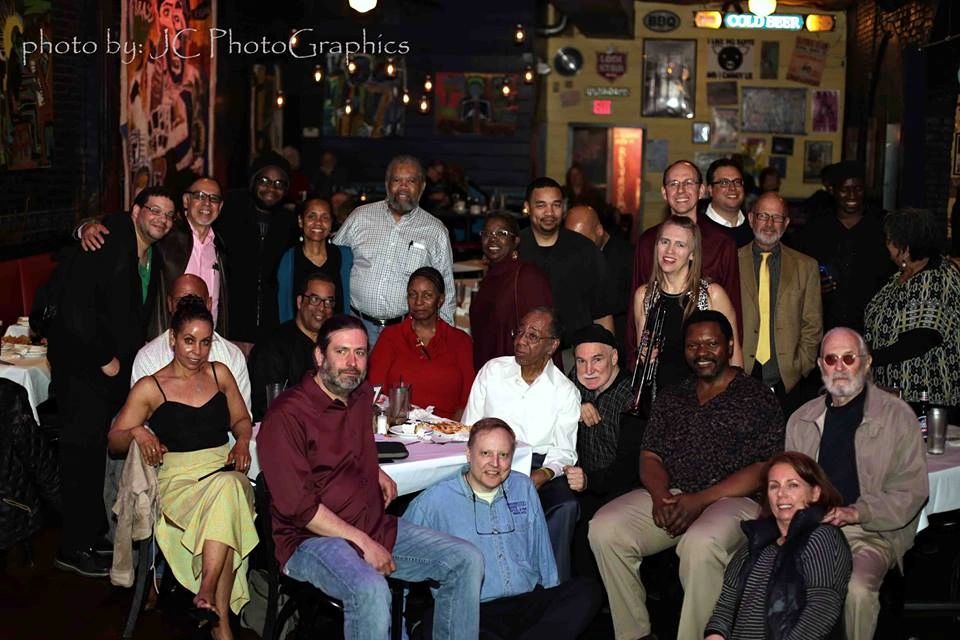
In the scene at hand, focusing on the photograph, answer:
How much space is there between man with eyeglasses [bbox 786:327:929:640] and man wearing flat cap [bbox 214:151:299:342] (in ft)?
8.77

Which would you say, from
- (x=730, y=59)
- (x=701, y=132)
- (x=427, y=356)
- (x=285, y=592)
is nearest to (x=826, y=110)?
(x=730, y=59)

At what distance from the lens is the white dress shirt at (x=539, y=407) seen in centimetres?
488

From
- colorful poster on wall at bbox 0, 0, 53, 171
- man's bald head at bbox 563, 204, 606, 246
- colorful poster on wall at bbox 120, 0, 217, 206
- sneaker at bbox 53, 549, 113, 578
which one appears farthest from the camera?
colorful poster on wall at bbox 120, 0, 217, 206

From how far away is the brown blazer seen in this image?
5426mm

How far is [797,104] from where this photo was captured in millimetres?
16734

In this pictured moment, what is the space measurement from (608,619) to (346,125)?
41.4 ft

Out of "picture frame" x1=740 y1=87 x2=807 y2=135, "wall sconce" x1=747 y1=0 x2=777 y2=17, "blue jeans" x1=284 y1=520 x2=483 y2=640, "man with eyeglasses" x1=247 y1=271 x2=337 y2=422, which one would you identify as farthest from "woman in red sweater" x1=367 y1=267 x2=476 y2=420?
"picture frame" x1=740 y1=87 x2=807 y2=135

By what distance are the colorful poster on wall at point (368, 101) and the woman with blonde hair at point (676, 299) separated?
12106 mm

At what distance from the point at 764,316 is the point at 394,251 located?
1.76 meters

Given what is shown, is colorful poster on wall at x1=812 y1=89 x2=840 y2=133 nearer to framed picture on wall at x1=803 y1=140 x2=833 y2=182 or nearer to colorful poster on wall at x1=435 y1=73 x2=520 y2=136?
framed picture on wall at x1=803 y1=140 x2=833 y2=182

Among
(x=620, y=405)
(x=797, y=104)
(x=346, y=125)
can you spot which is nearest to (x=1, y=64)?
(x=620, y=405)

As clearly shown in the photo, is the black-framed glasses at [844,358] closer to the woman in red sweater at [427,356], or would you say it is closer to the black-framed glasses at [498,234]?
the woman in red sweater at [427,356]

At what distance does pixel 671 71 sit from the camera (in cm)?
1678

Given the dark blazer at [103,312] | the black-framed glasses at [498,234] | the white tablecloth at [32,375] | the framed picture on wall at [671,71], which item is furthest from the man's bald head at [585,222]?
the framed picture on wall at [671,71]
